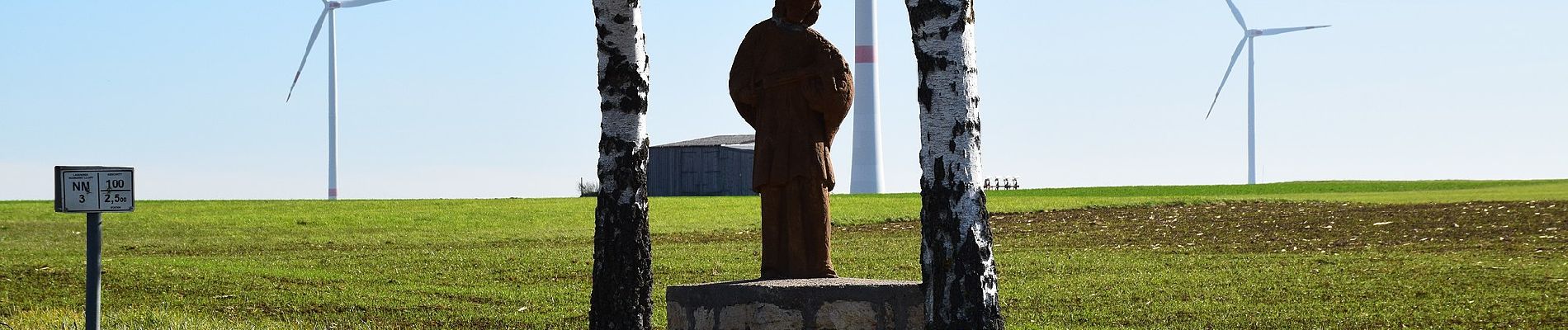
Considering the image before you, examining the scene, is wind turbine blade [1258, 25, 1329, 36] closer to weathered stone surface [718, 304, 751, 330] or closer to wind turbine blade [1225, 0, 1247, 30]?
wind turbine blade [1225, 0, 1247, 30]

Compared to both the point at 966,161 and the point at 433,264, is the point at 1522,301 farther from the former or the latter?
the point at 433,264

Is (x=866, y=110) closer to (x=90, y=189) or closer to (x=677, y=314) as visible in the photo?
(x=677, y=314)

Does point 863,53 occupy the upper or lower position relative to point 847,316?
upper

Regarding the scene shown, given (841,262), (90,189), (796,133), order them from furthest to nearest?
(841,262) → (90,189) → (796,133)

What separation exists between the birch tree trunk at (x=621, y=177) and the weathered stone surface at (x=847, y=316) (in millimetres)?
1566

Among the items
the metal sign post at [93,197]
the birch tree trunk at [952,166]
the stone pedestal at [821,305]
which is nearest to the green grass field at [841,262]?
the metal sign post at [93,197]

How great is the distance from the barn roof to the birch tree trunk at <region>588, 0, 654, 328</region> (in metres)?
41.3

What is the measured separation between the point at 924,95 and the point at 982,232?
913 millimetres

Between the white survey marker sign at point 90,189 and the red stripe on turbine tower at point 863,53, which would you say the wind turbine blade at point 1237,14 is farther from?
the white survey marker sign at point 90,189

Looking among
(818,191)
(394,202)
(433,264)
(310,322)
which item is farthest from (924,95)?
(394,202)

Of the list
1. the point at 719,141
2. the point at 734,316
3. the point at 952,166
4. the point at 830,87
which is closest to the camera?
the point at 952,166

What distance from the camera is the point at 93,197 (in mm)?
11633

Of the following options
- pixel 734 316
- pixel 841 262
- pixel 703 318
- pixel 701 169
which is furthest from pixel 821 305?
pixel 701 169

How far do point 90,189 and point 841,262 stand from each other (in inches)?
433
